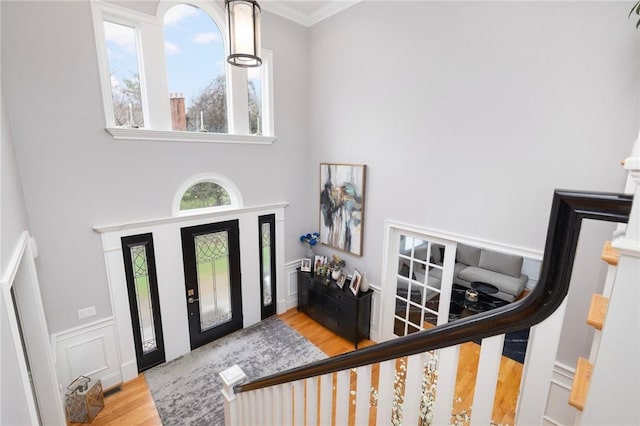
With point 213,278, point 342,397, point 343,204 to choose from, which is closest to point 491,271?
point 343,204

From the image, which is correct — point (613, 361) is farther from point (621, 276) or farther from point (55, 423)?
point (55, 423)

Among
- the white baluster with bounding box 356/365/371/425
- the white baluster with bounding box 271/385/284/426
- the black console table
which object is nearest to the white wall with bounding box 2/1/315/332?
the black console table

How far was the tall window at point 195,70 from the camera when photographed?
3707 mm

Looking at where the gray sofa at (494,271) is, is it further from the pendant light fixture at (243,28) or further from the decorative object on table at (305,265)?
the pendant light fixture at (243,28)

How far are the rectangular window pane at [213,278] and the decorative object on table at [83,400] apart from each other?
1352mm

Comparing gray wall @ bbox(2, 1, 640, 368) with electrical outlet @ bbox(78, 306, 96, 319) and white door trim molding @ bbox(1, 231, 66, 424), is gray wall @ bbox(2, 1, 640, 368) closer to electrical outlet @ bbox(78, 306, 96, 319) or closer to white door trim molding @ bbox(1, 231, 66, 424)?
electrical outlet @ bbox(78, 306, 96, 319)

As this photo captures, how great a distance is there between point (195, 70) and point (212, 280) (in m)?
2.93

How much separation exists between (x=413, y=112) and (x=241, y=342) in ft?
13.4

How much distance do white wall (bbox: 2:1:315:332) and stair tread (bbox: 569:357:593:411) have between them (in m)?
4.04

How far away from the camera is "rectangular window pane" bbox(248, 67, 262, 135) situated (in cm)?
447

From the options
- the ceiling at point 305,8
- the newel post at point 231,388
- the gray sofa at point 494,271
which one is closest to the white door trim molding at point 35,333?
A: the newel post at point 231,388

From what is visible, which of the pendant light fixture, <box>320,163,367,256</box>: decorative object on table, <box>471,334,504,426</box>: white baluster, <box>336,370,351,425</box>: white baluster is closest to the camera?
<box>471,334,504,426</box>: white baluster

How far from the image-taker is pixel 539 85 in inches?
107

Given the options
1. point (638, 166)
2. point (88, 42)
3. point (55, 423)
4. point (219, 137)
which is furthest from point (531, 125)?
point (55, 423)
